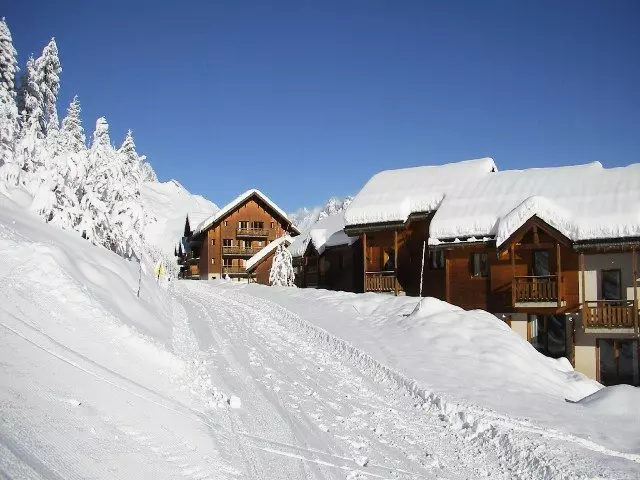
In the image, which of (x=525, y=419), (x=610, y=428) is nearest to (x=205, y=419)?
(x=525, y=419)

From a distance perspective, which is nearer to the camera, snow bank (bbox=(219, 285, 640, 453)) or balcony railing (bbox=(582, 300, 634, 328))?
snow bank (bbox=(219, 285, 640, 453))

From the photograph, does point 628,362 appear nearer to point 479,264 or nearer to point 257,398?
point 479,264

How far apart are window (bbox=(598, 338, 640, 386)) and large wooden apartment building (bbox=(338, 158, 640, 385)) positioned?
0.04 meters

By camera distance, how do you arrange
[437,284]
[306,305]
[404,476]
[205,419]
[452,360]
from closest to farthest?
1. [404,476]
2. [205,419]
3. [452,360]
4. [306,305]
5. [437,284]

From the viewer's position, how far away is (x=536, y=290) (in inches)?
924

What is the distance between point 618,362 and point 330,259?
19.6 meters

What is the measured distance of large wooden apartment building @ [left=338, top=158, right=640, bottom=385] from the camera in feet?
72.9

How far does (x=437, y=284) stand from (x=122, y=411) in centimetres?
2276

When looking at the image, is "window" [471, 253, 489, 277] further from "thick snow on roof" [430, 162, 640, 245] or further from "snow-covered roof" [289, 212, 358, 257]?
"snow-covered roof" [289, 212, 358, 257]

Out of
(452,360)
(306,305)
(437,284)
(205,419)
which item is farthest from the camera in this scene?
(437,284)

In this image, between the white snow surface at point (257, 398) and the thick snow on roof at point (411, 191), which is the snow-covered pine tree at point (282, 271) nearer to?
the thick snow on roof at point (411, 191)

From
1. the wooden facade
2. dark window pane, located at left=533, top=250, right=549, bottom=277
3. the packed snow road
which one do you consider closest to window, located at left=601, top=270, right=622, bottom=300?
dark window pane, located at left=533, top=250, right=549, bottom=277

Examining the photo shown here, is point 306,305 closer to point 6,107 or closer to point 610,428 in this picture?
point 610,428

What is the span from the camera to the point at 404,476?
279 inches
